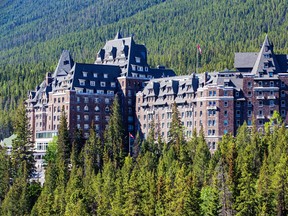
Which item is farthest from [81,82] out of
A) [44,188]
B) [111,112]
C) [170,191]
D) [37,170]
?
[170,191]

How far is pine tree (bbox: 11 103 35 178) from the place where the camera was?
155m

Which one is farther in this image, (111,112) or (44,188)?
(111,112)

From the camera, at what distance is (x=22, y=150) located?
159875mm

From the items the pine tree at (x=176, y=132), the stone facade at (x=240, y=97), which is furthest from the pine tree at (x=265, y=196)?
the stone facade at (x=240, y=97)

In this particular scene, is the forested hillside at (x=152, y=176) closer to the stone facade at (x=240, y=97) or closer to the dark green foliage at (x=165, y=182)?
the dark green foliage at (x=165, y=182)

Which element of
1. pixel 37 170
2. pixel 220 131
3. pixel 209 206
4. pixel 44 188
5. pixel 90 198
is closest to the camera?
pixel 209 206

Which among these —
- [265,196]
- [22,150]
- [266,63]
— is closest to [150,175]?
[265,196]

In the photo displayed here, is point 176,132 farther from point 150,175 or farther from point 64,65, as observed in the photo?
point 64,65

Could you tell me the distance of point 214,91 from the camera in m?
153

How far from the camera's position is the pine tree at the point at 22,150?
154625 millimetres

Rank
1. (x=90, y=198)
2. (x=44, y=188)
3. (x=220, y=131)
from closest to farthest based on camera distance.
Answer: (x=90, y=198)
(x=44, y=188)
(x=220, y=131)

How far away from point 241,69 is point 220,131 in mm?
15504

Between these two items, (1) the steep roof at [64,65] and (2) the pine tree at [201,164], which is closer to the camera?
(2) the pine tree at [201,164]

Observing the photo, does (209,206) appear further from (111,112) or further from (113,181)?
(111,112)
